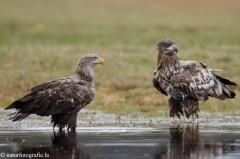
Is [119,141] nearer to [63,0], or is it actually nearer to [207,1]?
[63,0]

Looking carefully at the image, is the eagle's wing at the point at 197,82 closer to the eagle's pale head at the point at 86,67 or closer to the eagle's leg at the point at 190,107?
the eagle's leg at the point at 190,107

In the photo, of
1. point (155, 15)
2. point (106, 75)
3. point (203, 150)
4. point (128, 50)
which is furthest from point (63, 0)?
point (203, 150)

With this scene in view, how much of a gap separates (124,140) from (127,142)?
25 centimetres

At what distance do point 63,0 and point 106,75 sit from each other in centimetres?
3897

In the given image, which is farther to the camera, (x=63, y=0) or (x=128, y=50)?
(x=63, y=0)

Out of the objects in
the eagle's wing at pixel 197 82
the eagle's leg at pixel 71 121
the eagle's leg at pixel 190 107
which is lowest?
the eagle's leg at pixel 71 121

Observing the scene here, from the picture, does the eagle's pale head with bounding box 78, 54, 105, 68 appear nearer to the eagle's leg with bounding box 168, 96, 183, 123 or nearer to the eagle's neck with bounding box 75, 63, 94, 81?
the eagle's neck with bounding box 75, 63, 94, 81

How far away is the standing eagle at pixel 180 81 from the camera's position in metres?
13.7

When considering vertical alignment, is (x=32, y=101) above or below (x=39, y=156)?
above

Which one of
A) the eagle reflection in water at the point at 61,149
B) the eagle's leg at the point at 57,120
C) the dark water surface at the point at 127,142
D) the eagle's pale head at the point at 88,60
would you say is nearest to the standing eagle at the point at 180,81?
the dark water surface at the point at 127,142

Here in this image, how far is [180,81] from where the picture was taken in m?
13.6

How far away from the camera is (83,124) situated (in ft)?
45.2

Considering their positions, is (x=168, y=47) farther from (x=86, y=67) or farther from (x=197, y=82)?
(x=86, y=67)

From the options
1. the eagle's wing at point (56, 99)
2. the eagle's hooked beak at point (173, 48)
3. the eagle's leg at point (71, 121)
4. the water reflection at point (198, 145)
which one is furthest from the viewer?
the eagle's hooked beak at point (173, 48)
